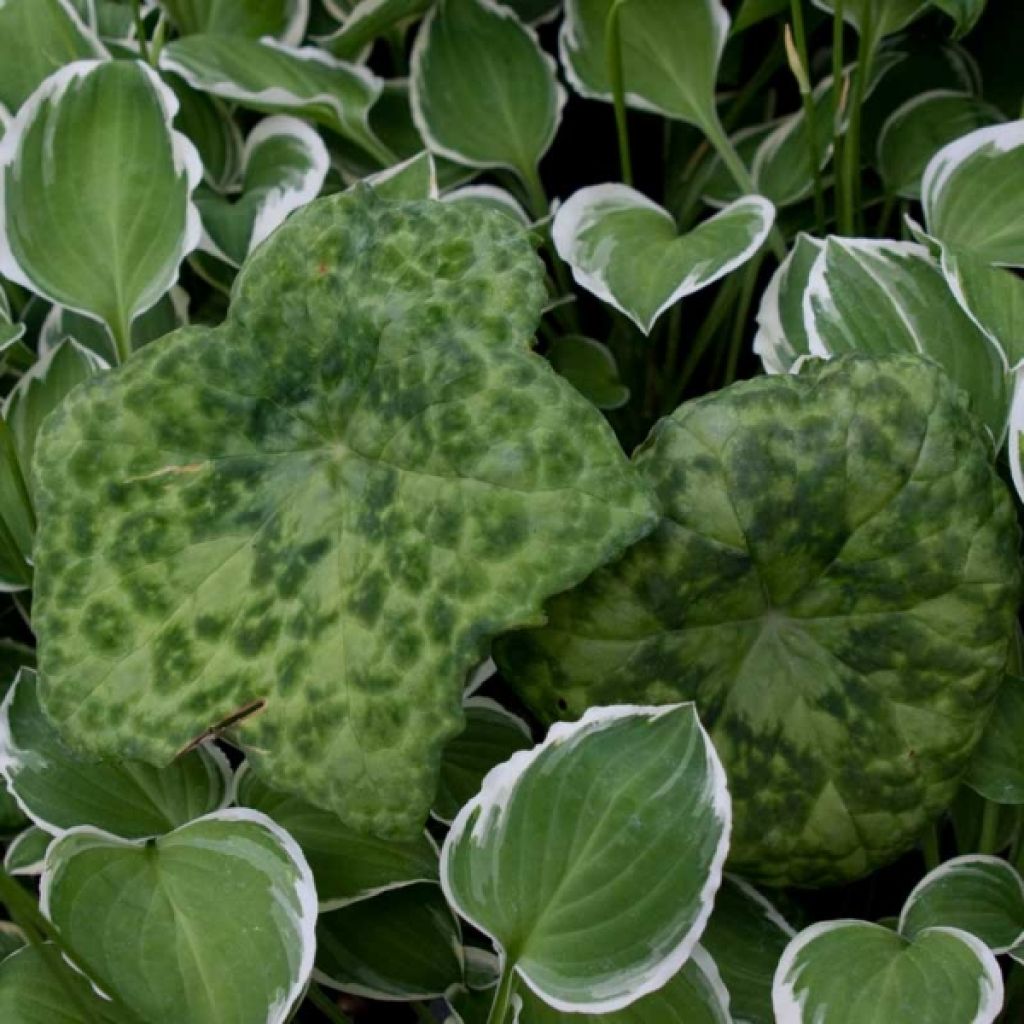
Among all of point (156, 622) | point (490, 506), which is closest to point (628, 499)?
point (490, 506)

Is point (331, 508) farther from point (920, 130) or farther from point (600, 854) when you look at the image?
point (920, 130)

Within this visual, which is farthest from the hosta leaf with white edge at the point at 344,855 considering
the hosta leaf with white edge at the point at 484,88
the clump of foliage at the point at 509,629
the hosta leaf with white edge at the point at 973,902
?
the hosta leaf with white edge at the point at 484,88

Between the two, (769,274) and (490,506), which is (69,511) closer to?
(490,506)

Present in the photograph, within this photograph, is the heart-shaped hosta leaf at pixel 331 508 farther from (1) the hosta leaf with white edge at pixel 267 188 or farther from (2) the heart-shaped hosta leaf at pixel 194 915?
(1) the hosta leaf with white edge at pixel 267 188

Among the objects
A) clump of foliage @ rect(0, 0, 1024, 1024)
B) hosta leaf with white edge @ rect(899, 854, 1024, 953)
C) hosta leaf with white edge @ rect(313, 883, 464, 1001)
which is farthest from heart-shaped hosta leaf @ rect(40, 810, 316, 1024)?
hosta leaf with white edge @ rect(899, 854, 1024, 953)

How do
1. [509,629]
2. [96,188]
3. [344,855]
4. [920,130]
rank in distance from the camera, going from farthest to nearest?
[920,130] → [96,188] → [344,855] → [509,629]

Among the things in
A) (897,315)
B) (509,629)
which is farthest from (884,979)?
(897,315)
